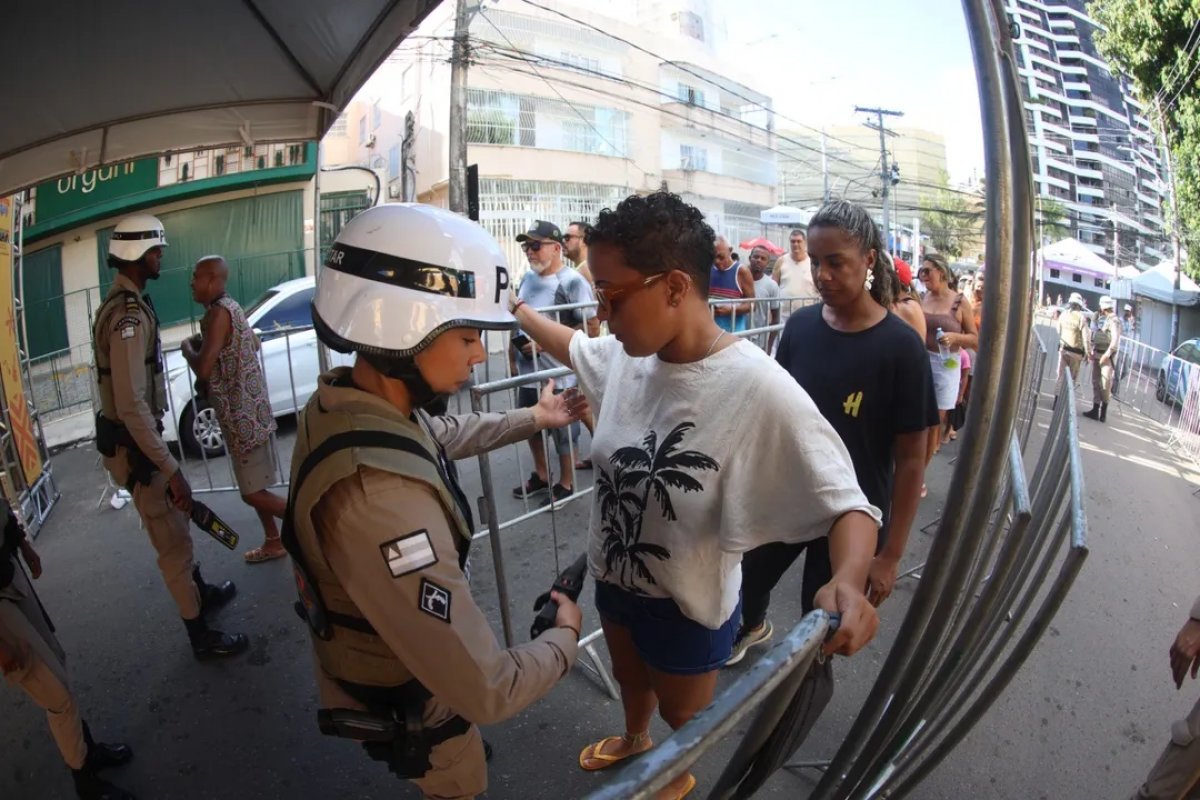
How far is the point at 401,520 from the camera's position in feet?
3.76

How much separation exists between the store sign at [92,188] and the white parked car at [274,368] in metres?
7.08

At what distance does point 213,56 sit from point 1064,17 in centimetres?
11015

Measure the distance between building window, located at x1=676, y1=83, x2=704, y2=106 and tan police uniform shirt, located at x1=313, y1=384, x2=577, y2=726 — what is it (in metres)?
34.7

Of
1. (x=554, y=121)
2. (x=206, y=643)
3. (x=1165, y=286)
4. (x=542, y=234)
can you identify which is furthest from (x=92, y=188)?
(x=1165, y=286)

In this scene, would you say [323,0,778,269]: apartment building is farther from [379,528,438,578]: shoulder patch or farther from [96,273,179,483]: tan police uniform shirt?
[379,528,438,578]: shoulder patch

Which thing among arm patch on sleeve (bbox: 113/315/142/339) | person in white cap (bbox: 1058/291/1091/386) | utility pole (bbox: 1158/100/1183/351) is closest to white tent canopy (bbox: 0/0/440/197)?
arm patch on sleeve (bbox: 113/315/142/339)

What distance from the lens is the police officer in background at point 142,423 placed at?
9.71 ft

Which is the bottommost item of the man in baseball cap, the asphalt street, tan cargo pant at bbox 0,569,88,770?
the asphalt street

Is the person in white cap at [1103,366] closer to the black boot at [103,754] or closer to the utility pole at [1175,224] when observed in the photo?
the utility pole at [1175,224]

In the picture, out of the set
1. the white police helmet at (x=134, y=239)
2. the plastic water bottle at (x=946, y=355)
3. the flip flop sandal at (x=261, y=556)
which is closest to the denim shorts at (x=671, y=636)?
the white police helmet at (x=134, y=239)

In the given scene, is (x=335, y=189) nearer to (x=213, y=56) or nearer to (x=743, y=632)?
(x=213, y=56)

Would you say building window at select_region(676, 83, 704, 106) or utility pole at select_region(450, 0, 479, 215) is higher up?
building window at select_region(676, 83, 704, 106)

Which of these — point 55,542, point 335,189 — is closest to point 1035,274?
point 55,542

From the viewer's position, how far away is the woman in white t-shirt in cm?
152
